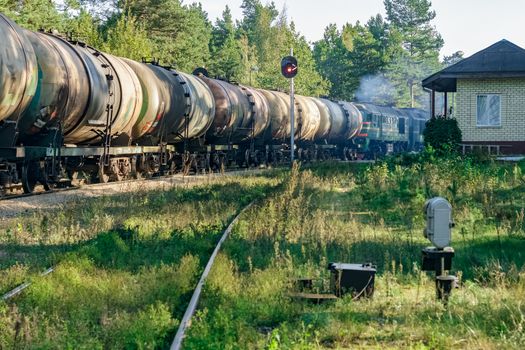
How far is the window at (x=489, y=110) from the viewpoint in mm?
27531

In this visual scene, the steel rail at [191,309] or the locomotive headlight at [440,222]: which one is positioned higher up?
the locomotive headlight at [440,222]

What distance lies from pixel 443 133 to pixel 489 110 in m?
1.88

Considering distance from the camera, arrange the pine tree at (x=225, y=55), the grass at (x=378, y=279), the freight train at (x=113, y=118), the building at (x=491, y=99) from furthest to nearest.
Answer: the pine tree at (x=225, y=55) → the building at (x=491, y=99) → the freight train at (x=113, y=118) → the grass at (x=378, y=279)

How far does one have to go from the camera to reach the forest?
4812cm

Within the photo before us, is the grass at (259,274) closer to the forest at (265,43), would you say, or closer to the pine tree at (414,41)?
the forest at (265,43)

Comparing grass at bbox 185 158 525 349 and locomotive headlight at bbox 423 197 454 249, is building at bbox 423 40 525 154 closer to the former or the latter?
grass at bbox 185 158 525 349

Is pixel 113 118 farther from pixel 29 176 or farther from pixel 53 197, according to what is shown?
pixel 53 197

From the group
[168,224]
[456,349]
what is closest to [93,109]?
[168,224]

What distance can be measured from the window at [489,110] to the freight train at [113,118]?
9267mm

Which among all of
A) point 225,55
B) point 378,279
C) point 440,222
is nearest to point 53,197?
point 378,279

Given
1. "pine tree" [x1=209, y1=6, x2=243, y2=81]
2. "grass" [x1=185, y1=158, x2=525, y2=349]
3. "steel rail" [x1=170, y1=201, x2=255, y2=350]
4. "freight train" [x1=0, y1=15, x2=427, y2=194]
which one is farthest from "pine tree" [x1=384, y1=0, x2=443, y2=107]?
"steel rail" [x1=170, y1=201, x2=255, y2=350]

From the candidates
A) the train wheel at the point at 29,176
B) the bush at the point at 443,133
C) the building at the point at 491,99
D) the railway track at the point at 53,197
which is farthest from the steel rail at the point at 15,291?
→ the building at the point at 491,99

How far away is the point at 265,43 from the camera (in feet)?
347

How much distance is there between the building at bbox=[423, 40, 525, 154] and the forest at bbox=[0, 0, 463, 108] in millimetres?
22359
